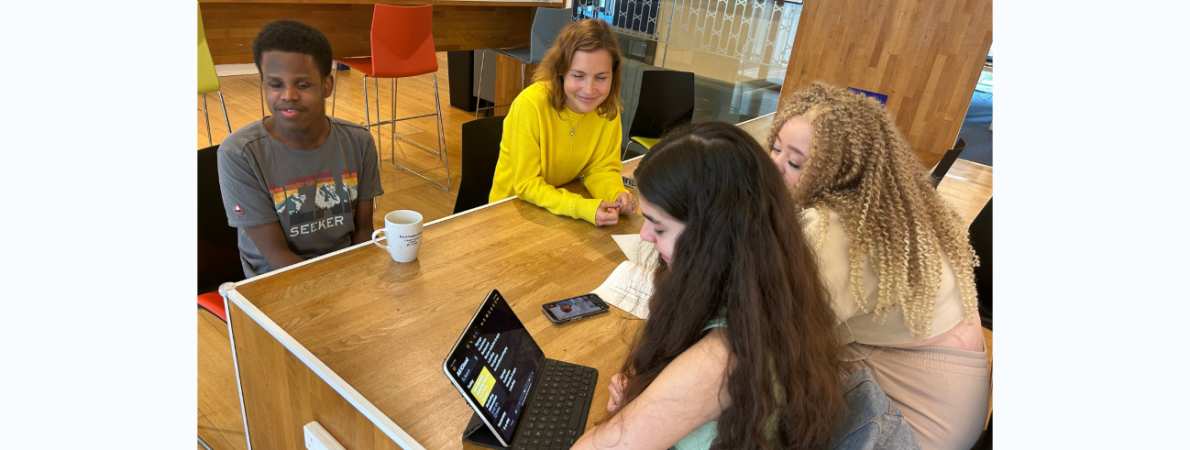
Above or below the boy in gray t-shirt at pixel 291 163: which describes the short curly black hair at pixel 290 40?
above

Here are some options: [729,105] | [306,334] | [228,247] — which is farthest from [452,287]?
[729,105]

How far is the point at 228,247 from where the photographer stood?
1762mm

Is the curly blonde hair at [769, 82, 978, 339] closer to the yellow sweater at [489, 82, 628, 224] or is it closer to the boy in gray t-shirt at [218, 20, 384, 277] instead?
the yellow sweater at [489, 82, 628, 224]

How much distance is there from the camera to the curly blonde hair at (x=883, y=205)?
115cm

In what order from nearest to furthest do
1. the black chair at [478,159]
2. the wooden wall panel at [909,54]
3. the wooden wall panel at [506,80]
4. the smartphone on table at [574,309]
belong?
1. the smartphone on table at [574,309]
2. the black chair at [478,159]
3. the wooden wall panel at [909,54]
4. the wooden wall panel at [506,80]

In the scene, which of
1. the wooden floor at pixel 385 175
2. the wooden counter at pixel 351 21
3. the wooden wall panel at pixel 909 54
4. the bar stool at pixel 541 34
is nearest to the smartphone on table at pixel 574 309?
the wooden floor at pixel 385 175

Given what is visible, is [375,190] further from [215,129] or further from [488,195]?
[215,129]

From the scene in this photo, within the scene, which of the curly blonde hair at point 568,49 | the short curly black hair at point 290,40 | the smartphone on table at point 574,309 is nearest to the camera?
the smartphone on table at point 574,309

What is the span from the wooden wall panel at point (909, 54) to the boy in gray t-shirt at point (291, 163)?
10.4ft

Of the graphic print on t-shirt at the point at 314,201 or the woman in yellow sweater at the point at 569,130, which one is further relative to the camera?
the woman in yellow sweater at the point at 569,130

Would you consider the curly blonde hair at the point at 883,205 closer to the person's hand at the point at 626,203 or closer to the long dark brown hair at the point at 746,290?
the long dark brown hair at the point at 746,290

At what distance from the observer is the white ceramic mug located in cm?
138

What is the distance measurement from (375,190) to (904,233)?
1.37 meters

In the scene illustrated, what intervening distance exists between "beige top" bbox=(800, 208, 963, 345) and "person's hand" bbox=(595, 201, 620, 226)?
656mm
